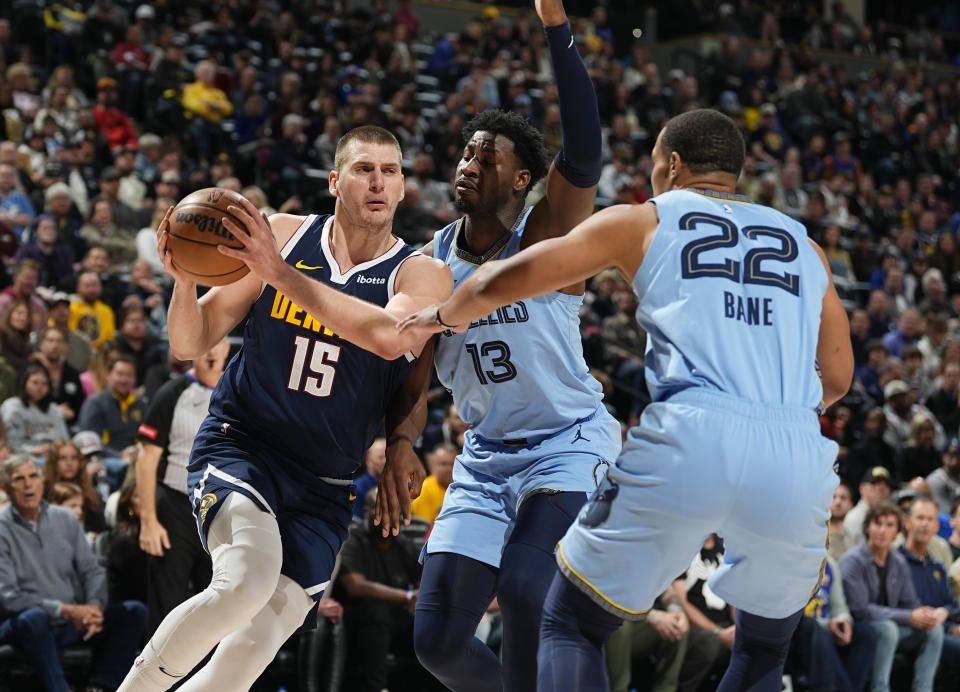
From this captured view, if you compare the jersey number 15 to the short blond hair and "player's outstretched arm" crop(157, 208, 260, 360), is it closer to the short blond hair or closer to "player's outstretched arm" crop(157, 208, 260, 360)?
"player's outstretched arm" crop(157, 208, 260, 360)

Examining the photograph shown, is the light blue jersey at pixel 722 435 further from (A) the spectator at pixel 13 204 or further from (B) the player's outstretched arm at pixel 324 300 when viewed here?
(A) the spectator at pixel 13 204

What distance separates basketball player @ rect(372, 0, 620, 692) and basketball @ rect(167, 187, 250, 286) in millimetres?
944

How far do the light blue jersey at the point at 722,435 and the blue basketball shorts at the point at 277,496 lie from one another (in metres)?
1.23

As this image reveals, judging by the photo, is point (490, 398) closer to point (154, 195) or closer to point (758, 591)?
point (758, 591)

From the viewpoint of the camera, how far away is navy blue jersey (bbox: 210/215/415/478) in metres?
4.33

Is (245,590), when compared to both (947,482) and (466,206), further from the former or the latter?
(947,482)

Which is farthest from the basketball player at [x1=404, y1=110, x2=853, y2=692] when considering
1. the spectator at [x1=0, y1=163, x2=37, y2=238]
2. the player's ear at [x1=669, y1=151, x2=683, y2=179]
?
the spectator at [x1=0, y1=163, x2=37, y2=238]

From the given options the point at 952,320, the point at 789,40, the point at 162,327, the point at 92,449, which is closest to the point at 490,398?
the point at 92,449

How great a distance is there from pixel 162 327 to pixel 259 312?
638 centimetres

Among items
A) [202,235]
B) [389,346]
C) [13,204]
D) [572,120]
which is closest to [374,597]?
[389,346]

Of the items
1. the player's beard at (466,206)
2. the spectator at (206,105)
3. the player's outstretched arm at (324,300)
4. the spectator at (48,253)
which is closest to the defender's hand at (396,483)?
the player's outstretched arm at (324,300)

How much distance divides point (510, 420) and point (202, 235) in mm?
1274

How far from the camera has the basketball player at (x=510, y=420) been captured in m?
4.18

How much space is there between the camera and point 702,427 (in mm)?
3195
